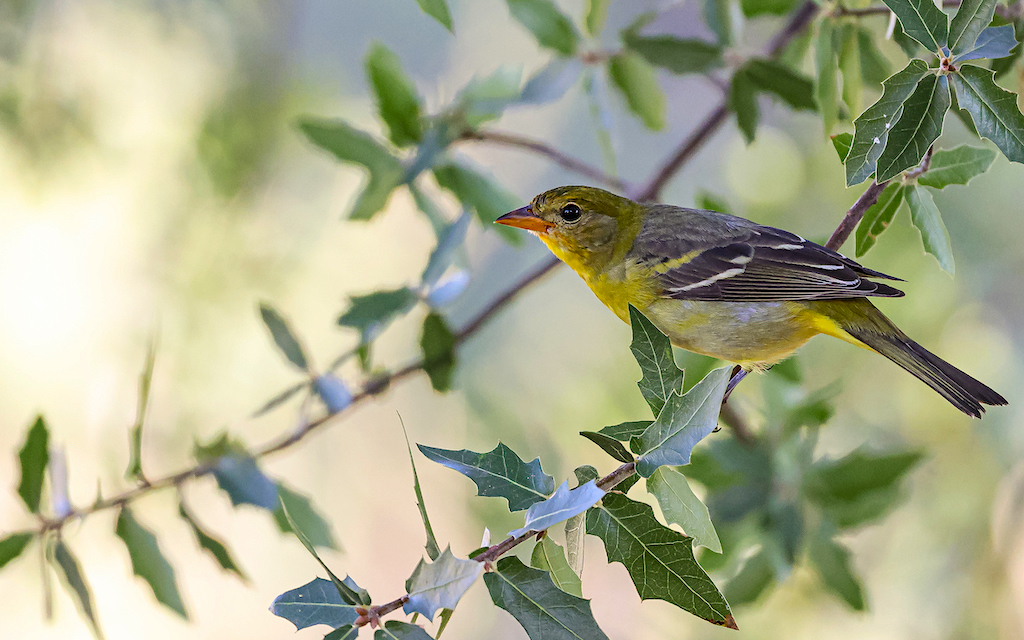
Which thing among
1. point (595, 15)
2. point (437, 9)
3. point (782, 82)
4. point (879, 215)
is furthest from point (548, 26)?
point (879, 215)

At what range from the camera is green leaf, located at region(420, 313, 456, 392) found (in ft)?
6.34

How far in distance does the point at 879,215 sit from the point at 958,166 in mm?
139

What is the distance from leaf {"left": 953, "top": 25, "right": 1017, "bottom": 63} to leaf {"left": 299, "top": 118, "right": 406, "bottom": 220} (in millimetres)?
1266

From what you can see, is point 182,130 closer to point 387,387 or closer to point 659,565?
point 387,387

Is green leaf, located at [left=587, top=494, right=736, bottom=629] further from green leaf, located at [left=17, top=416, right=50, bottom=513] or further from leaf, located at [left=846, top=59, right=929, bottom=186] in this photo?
green leaf, located at [left=17, top=416, right=50, bottom=513]

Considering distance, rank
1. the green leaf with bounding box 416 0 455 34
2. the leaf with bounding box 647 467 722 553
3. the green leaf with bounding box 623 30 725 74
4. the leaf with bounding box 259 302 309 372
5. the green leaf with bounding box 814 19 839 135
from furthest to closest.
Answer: the leaf with bounding box 259 302 309 372 < the green leaf with bounding box 623 30 725 74 < the green leaf with bounding box 814 19 839 135 < the green leaf with bounding box 416 0 455 34 < the leaf with bounding box 647 467 722 553

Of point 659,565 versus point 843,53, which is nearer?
point 659,565

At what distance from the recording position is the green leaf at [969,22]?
0.99 metres

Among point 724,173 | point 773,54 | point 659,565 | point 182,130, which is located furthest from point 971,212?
point 182,130

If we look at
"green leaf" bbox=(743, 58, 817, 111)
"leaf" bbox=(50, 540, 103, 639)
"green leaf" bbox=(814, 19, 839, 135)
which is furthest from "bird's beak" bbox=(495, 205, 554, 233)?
"leaf" bbox=(50, 540, 103, 639)

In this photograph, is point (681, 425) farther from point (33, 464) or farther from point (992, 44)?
point (33, 464)

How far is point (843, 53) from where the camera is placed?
57.9 inches

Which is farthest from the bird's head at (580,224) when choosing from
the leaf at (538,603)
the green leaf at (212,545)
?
the leaf at (538,603)

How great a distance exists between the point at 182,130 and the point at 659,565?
311 cm
